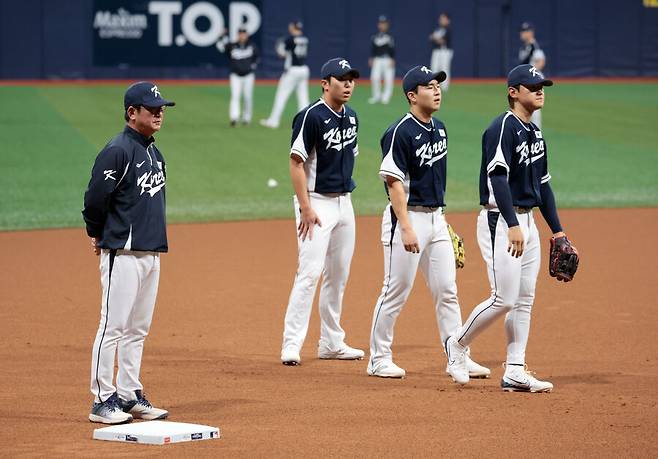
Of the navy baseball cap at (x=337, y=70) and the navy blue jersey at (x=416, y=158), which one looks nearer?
the navy blue jersey at (x=416, y=158)

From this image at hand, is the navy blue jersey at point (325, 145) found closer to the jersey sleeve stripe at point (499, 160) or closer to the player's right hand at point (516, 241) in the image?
the jersey sleeve stripe at point (499, 160)

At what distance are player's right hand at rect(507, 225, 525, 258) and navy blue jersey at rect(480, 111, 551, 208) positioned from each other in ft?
0.93

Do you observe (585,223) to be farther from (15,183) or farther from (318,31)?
(318,31)

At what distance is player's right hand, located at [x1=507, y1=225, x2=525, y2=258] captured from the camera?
25.1 feet

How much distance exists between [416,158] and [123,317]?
2.34m

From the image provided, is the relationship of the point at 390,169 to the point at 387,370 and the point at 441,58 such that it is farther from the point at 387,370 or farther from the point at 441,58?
the point at 441,58

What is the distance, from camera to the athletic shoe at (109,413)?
7016 millimetres

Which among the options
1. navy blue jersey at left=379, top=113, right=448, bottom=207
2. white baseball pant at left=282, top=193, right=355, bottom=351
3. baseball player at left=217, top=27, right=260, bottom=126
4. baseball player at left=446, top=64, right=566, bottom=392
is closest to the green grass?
baseball player at left=217, top=27, right=260, bottom=126

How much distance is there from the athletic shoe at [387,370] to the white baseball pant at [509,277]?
2.04ft

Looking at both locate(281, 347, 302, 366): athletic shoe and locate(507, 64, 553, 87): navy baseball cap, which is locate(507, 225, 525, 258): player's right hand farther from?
locate(281, 347, 302, 366): athletic shoe

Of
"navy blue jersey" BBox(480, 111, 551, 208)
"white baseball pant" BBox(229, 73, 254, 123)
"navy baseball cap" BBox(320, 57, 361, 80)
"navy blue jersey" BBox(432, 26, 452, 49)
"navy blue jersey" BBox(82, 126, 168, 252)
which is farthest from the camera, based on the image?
"navy blue jersey" BBox(432, 26, 452, 49)

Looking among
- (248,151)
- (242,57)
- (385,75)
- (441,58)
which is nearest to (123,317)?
(248,151)

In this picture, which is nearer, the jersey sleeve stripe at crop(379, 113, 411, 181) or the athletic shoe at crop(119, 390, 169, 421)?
the athletic shoe at crop(119, 390, 169, 421)

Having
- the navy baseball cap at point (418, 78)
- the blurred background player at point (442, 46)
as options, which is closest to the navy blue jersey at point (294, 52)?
the blurred background player at point (442, 46)
